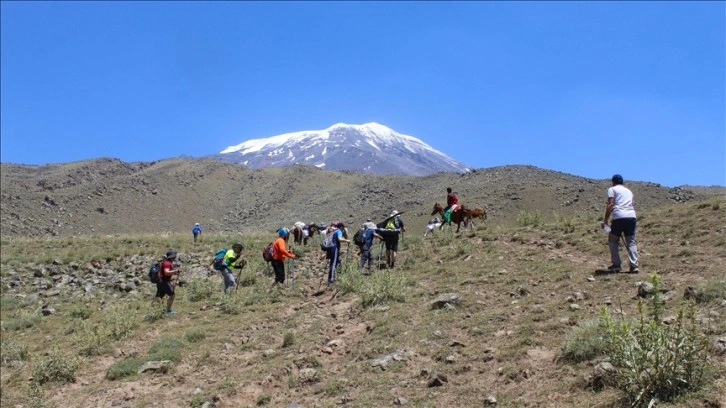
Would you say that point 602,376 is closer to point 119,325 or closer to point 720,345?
point 720,345

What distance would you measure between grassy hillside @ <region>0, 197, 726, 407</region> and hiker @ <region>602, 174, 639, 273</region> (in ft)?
1.21

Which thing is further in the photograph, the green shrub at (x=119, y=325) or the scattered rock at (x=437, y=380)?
the green shrub at (x=119, y=325)

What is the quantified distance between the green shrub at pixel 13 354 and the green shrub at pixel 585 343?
10.8 meters

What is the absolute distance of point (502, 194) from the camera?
57.6 m

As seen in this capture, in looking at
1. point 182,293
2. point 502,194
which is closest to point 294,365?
point 182,293

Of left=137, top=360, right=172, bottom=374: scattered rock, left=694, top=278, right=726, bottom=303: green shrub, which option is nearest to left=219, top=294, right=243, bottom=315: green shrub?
left=137, top=360, right=172, bottom=374: scattered rock

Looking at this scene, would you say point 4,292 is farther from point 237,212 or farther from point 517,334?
point 237,212

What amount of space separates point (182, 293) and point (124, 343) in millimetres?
4580

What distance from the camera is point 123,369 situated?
A: 32.2 ft

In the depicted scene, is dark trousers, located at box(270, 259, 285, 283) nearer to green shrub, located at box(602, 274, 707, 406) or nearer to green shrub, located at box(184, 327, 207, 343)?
green shrub, located at box(184, 327, 207, 343)

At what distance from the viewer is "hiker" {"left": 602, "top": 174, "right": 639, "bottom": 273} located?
10.1 metres

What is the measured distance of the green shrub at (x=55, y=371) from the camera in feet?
32.7

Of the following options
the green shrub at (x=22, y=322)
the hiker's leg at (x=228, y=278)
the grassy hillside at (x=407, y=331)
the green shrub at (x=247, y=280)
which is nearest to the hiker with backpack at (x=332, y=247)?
the grassy hillside at (x=407, y=331)

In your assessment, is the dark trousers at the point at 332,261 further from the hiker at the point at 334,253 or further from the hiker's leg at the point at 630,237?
the hiker's leg at the point at 630,237
